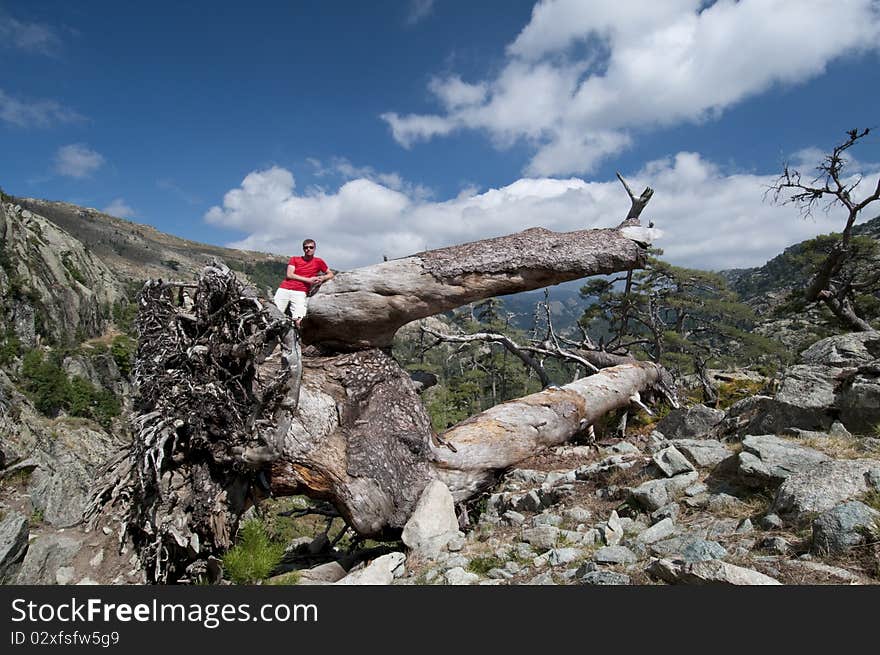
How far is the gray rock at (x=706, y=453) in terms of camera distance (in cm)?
519

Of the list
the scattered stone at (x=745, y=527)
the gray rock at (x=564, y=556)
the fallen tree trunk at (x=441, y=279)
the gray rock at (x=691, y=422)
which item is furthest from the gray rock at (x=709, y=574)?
the gray rock at (x=691, y=422)

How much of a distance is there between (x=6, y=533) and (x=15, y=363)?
74.0 m

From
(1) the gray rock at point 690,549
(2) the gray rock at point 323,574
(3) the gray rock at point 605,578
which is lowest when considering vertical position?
(2) the gray rock at point 323,574

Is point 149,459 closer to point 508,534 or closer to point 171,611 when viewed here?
point 171,611

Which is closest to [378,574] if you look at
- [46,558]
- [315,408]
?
[315,408]

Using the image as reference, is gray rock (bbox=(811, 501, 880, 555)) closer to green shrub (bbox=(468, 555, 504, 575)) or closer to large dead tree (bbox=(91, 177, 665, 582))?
green shrub (bbox=(468, 555, 504, 575))

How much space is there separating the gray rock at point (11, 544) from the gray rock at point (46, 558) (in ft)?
0.26

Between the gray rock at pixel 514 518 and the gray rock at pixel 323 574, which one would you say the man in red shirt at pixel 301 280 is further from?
the gray rock at pixel 514 518

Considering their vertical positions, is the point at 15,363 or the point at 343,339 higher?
the point at 15,363

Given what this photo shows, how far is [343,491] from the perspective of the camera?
18.5ft

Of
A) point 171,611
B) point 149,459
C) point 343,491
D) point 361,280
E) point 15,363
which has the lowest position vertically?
point 171,611

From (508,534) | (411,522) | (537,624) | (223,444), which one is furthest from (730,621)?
(223,444)

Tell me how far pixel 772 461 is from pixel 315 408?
4907 millimetres

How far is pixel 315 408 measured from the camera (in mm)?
5941
